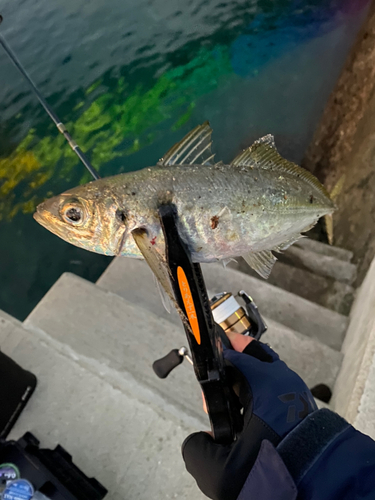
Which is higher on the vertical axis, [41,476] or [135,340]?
[41,476]

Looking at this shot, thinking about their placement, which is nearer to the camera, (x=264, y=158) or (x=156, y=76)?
(x=264, y=158)

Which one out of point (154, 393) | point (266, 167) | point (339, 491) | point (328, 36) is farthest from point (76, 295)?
point (328, 36)

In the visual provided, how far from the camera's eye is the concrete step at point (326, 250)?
3686mm

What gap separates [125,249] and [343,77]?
5865mm

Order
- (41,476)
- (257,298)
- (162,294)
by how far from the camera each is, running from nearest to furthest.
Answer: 1. (162,294)
2. (41,476)
3. (257,298)

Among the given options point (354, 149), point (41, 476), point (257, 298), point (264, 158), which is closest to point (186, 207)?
point (264, 158)

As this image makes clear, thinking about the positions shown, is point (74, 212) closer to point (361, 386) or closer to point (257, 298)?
point (361, 386)

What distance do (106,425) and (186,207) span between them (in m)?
1.94

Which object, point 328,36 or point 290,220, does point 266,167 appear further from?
point 328,36

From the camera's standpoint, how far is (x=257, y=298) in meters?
3.09

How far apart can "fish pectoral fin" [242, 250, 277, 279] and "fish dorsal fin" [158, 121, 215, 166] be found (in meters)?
0.47

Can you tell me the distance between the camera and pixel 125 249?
1162 mm

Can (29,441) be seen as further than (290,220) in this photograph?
Yes

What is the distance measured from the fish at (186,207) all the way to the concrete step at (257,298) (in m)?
1.91
